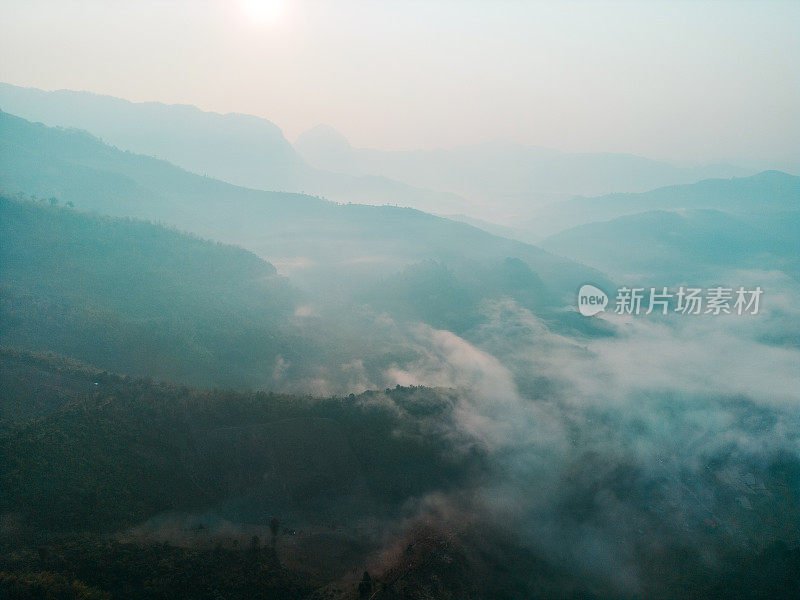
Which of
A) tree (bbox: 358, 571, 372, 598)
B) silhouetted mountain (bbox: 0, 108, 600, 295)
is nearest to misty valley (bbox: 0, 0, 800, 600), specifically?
tree (bbox: 358, 571, 372, 598)

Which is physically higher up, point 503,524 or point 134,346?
point 134,346

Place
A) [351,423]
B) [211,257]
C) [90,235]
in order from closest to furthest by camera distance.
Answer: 1. [351,423]
2. [90,235]
3. [211,257]

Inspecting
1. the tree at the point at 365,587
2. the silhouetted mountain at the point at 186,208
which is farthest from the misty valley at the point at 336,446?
the silhouetted mountain at the point at 186,208

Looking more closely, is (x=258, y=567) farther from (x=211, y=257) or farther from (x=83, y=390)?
(x=211, y=257)

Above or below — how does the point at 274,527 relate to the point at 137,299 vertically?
below

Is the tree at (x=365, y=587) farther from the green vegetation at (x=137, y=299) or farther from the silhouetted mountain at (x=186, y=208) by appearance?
the silhouetted mountain at (x=186, y=208)

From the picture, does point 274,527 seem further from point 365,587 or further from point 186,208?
point 186,208

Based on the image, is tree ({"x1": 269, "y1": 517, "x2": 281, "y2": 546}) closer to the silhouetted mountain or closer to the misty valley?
the misty valley

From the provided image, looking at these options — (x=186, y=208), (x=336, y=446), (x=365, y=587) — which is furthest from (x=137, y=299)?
(x=186, y=208)

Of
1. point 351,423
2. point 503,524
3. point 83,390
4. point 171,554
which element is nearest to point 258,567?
point 171,554

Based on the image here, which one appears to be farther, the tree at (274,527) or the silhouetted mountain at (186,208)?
the silhouetted mountain at (186,208)

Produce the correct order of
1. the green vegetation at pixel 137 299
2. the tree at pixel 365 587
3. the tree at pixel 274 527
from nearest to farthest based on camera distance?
the tree at pixel 365 587
the tree at pixel 274 527
the green vegetation at pixel 137 299
